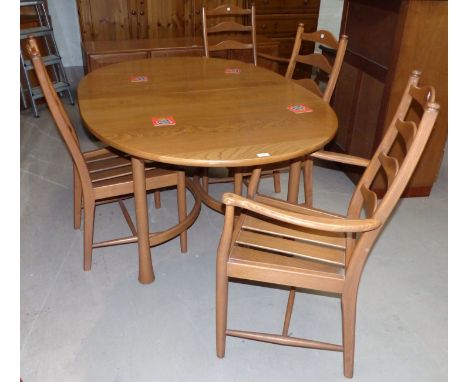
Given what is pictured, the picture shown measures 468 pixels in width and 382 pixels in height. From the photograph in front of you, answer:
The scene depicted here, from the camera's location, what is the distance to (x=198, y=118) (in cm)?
173

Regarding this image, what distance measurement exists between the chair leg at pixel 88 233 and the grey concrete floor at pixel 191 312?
6 cm

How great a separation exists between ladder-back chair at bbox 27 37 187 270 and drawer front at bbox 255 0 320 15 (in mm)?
2869

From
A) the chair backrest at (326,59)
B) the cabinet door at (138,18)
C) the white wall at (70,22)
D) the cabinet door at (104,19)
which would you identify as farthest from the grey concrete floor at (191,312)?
the white wall at (70,22)

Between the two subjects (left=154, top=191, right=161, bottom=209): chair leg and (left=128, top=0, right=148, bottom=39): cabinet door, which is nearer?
(left=154, top=191, right=161, bottom=209): chair leg

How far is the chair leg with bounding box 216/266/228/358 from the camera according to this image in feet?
4.86

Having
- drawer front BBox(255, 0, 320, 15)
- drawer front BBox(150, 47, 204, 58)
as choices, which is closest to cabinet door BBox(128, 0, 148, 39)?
drawer front BBox(150, 47, 204, 58)

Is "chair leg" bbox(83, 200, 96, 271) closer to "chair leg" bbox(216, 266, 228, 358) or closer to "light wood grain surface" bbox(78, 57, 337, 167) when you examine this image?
"light wood grain surface" bbox(78, 57, 337, 167)

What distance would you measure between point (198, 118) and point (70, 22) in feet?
12.4

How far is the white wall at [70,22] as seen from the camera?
461 centimetres

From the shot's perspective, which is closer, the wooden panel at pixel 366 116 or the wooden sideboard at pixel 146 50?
the wooden panel at pixel 366 116

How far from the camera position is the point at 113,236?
2.36 meters

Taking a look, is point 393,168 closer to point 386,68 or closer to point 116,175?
point 116,175

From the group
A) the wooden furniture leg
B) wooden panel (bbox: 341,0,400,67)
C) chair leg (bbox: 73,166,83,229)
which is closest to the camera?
the wooden furniture leg

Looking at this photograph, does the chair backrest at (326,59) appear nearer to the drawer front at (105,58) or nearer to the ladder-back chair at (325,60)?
the ladder-back chair at (325,60)
